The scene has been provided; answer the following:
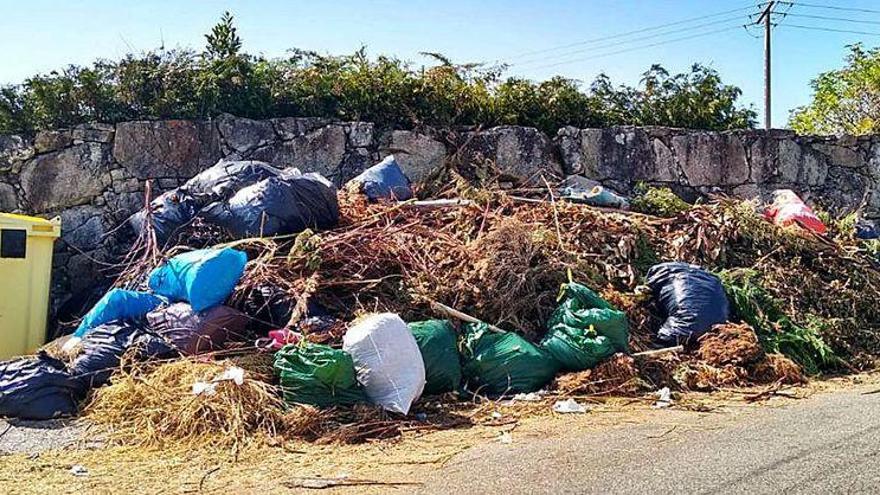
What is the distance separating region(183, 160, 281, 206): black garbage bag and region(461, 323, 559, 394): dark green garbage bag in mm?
2536

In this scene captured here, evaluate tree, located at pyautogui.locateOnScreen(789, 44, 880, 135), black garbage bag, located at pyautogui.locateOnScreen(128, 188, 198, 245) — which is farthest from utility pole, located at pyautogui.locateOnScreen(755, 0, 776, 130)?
black garbage bag, located at pyautogui.locateOnScreen(128, 188, 198, 245)

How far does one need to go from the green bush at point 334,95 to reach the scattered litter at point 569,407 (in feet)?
15.4

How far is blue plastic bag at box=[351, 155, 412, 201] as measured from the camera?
25.4 feet

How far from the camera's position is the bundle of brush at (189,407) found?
434cm

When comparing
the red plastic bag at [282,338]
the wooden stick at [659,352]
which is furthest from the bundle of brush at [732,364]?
the red plastic bag at [282,338]

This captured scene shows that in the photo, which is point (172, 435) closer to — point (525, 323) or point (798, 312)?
point (525, 323)

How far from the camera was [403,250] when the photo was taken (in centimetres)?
651

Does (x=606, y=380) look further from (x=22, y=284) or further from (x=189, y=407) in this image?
(x=22, y=284)

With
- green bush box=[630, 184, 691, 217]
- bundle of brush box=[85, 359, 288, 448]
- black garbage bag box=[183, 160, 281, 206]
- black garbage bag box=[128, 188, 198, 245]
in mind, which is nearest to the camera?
bundle of brush box=[85, 359, 288, 448]

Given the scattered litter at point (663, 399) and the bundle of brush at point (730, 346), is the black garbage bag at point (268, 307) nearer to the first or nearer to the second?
the scattered litter at point (663, 399)

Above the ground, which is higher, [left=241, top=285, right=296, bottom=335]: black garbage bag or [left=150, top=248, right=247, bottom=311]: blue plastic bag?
[left=150, top=248, right=247, bottom=311]: blue plastic bag

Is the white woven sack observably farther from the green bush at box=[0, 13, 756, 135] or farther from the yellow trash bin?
the green bush at box=[0, 13, 756, 135]

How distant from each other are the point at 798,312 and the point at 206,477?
537 centimetres

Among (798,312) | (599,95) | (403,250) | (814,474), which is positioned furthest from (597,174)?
(814,474)
